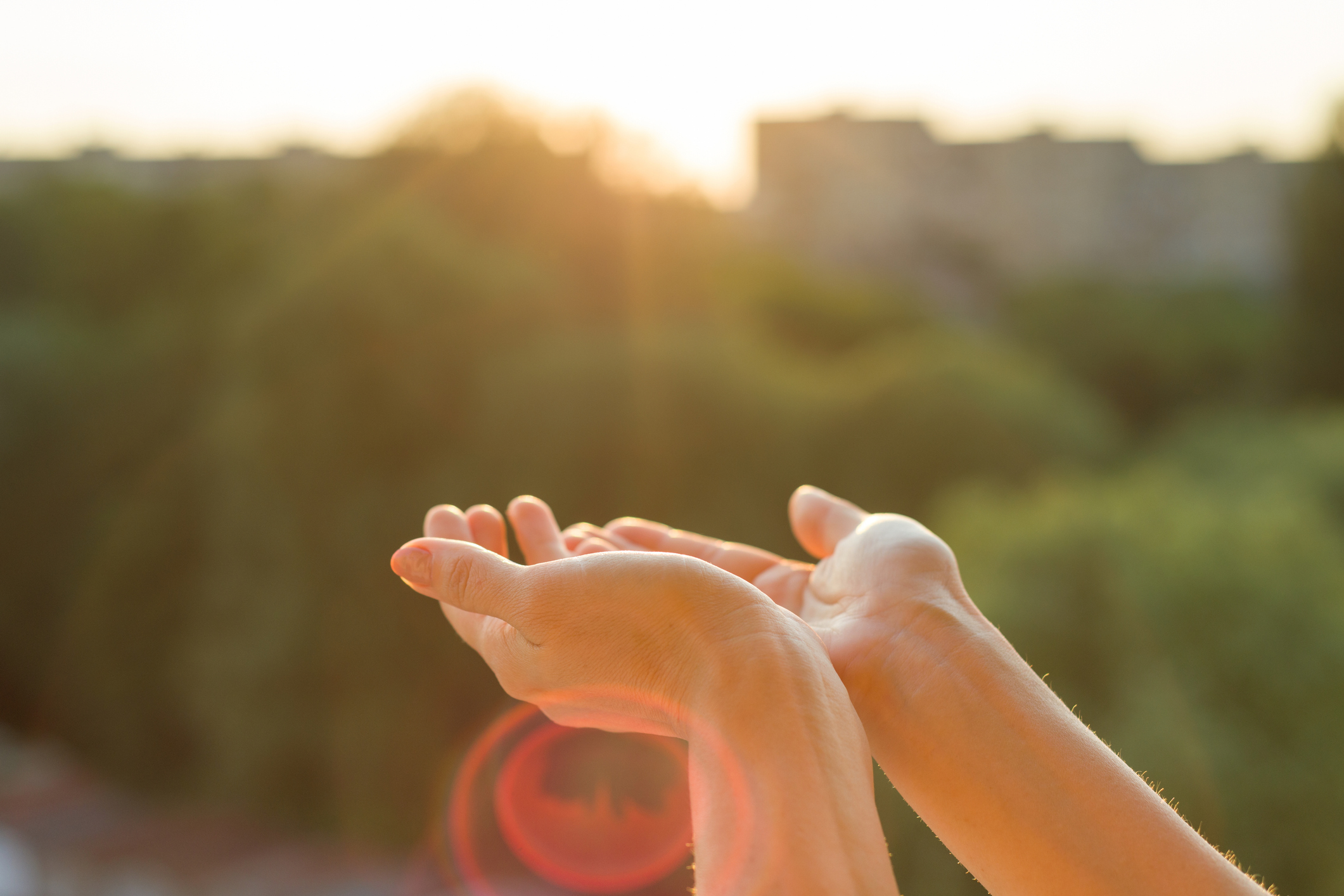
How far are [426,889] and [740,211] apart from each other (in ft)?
26.3

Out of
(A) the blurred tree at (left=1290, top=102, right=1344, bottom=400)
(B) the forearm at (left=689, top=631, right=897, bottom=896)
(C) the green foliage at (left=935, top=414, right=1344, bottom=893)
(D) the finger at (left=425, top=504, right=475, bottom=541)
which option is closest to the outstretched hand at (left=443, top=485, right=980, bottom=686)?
(D) the finger at (left=425, top=504, right=475, bottom=541)

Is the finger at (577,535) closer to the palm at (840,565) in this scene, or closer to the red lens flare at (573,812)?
the palm at (840,565)

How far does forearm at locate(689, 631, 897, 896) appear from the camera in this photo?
792 millimetres

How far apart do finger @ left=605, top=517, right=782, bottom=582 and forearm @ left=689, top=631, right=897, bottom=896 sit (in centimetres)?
50

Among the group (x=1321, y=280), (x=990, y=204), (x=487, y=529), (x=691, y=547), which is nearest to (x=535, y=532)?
(x=487, y=529)

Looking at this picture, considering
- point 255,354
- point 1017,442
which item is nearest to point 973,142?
point 1017,442

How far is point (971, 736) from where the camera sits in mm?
1117

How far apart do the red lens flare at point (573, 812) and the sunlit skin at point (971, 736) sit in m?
3.64

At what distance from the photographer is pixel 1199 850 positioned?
1.02 metres

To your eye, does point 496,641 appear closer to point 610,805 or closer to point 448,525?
point 448,525

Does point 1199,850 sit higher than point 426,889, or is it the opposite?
point 1199,850

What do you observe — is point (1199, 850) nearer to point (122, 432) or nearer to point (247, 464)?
point (247, 464)

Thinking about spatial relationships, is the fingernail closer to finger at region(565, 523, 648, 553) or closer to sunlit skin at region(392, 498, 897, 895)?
sunlit skin at region(392, 498, 897, 895)

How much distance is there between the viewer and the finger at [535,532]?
131cm
